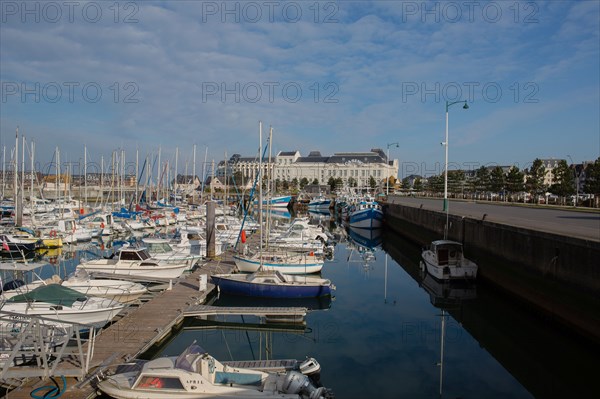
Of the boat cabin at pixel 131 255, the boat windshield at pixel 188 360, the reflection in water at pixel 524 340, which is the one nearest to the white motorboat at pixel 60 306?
the boat windshield at pixel 188 360

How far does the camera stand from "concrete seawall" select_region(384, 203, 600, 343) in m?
17.7

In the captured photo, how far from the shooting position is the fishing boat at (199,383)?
35.9 feet

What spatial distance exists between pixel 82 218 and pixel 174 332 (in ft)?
127

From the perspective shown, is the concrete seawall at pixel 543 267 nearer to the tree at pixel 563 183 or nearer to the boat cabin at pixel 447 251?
the boat cabin at pixel 447 251

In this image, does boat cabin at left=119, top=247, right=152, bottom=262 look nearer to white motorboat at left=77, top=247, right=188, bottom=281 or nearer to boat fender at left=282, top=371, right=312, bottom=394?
white motorboat at left=77, top=247, right=188, bottom=281

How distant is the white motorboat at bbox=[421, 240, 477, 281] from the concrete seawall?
43.8 inches

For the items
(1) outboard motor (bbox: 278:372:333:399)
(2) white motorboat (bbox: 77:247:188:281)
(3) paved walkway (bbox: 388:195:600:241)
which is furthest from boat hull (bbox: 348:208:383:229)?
(1) outboard motor (bbox: 278:372:333:399)

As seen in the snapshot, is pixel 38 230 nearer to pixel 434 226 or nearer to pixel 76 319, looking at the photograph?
pixel 76 319

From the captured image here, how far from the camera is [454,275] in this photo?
93.6 ft

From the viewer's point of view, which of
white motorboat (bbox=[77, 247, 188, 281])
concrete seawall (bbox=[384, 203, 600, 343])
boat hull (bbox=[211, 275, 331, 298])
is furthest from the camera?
white motorboat (bbox=[77, 247, 188, 281])

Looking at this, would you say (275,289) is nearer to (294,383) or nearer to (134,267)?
(134,267)

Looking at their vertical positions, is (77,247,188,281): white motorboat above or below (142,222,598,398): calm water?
above

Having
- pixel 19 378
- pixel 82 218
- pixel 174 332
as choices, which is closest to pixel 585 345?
pixel 174 332

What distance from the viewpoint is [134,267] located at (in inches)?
1020
